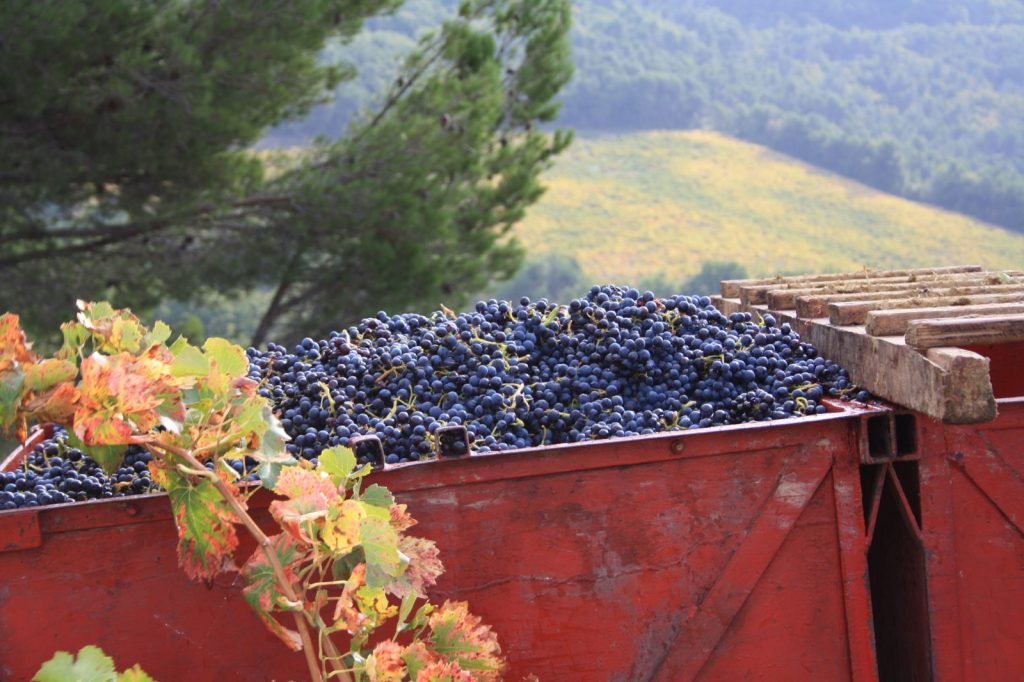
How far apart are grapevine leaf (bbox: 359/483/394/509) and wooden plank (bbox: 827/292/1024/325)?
1092mm

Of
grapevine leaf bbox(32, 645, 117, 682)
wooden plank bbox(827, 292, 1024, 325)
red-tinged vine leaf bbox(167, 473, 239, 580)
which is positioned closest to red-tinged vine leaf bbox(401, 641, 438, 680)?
red-tinged vine leaf bbox(167, 473, 239, 580)

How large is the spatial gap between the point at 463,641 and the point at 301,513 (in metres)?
0.37

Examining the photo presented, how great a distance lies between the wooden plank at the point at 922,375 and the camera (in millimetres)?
1780

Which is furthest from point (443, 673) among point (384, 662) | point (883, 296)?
point (883, 296)

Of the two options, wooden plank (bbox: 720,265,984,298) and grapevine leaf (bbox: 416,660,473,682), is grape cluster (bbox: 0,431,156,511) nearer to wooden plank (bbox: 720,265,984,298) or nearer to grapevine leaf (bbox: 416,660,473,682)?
grapevine leaf (bbox: 416,660,473,682)

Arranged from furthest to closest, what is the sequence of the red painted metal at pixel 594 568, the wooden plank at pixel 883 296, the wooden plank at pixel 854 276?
1. the wooden plank at pixel 854 276
2. the wooden plank at pixel 883 296
3. the red painted metal at pixel 594 568

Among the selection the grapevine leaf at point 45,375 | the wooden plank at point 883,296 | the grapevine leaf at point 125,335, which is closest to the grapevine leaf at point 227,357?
the grapevine leaf at point 125,335

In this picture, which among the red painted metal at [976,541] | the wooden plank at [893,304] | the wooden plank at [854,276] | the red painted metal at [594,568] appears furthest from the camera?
the wooden plank at [854,276]

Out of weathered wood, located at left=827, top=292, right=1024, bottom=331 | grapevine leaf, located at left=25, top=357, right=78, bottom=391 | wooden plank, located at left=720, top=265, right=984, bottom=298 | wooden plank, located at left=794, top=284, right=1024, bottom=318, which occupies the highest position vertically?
grapevine leaf, located at left=25, top=357, right=78, bottom=391

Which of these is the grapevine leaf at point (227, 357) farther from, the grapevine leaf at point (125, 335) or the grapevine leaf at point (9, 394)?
the grapevine leaf at point (9, 394)

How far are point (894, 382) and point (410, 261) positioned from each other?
7.30 metres

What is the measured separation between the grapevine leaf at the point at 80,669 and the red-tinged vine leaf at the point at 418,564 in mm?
442

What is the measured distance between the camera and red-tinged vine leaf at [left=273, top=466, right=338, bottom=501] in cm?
163

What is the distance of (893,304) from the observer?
2.29 metres
